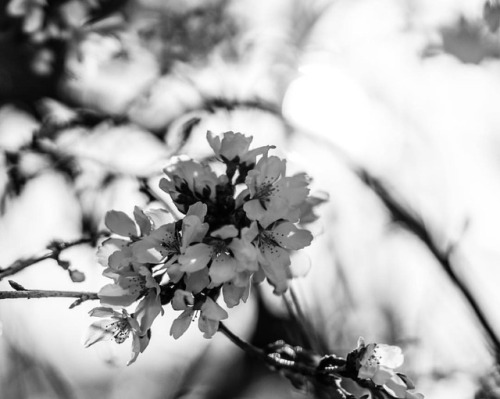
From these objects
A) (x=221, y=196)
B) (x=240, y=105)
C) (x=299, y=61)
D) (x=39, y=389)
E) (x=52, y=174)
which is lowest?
(x=39, y=389)

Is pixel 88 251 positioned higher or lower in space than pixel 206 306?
lower

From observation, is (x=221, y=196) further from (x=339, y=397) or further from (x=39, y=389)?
(x=39, y=389)

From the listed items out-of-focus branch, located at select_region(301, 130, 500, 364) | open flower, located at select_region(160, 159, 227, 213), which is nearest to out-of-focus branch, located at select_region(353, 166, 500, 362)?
out-of-focus branch, located at select_region(301, 130, 500, 364)

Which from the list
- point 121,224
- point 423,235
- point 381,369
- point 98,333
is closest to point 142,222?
point 121,224

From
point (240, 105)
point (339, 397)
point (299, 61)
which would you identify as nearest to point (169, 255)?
point (339, 397)

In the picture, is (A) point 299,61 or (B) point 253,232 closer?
(B) point 253,232

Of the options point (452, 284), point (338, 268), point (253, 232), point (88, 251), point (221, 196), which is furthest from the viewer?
point (338, 268)

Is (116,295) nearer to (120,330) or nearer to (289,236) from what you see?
(120,330)

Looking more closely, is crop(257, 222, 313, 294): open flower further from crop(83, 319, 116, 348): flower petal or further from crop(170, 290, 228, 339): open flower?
crop(83, 319, 116, 348): flower petal
